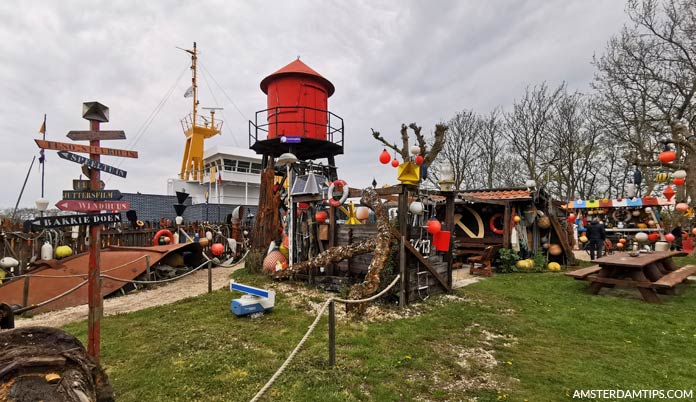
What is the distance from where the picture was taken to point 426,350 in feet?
15.5

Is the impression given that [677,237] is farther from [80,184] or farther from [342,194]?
[80,184]

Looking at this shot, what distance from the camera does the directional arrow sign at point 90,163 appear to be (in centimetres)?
348

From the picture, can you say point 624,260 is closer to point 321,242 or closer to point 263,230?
point 321,242

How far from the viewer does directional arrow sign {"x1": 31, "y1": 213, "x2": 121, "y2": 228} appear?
3.24 meters

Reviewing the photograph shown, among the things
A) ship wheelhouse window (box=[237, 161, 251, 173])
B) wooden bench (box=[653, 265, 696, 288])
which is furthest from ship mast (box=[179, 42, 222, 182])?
wooden bench (box=[653, 265, 696, 288])

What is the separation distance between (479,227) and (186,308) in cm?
1136

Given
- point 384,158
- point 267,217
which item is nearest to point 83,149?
point 384,158

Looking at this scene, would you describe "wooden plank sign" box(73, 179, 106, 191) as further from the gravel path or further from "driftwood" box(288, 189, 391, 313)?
"driftwood" box(288, 189, 391, 313)

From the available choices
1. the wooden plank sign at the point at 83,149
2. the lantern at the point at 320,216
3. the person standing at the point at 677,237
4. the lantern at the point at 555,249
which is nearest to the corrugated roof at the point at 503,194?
the lantern at the point at 555,249

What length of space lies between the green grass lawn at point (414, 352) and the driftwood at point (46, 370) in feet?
3.31

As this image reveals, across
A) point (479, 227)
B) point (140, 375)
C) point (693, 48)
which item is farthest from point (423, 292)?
point (693, 48)

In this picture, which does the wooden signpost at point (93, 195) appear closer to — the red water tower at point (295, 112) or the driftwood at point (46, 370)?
the driftwood at point (46, 370)

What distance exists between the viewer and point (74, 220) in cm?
349

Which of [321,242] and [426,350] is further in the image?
[321,242]
